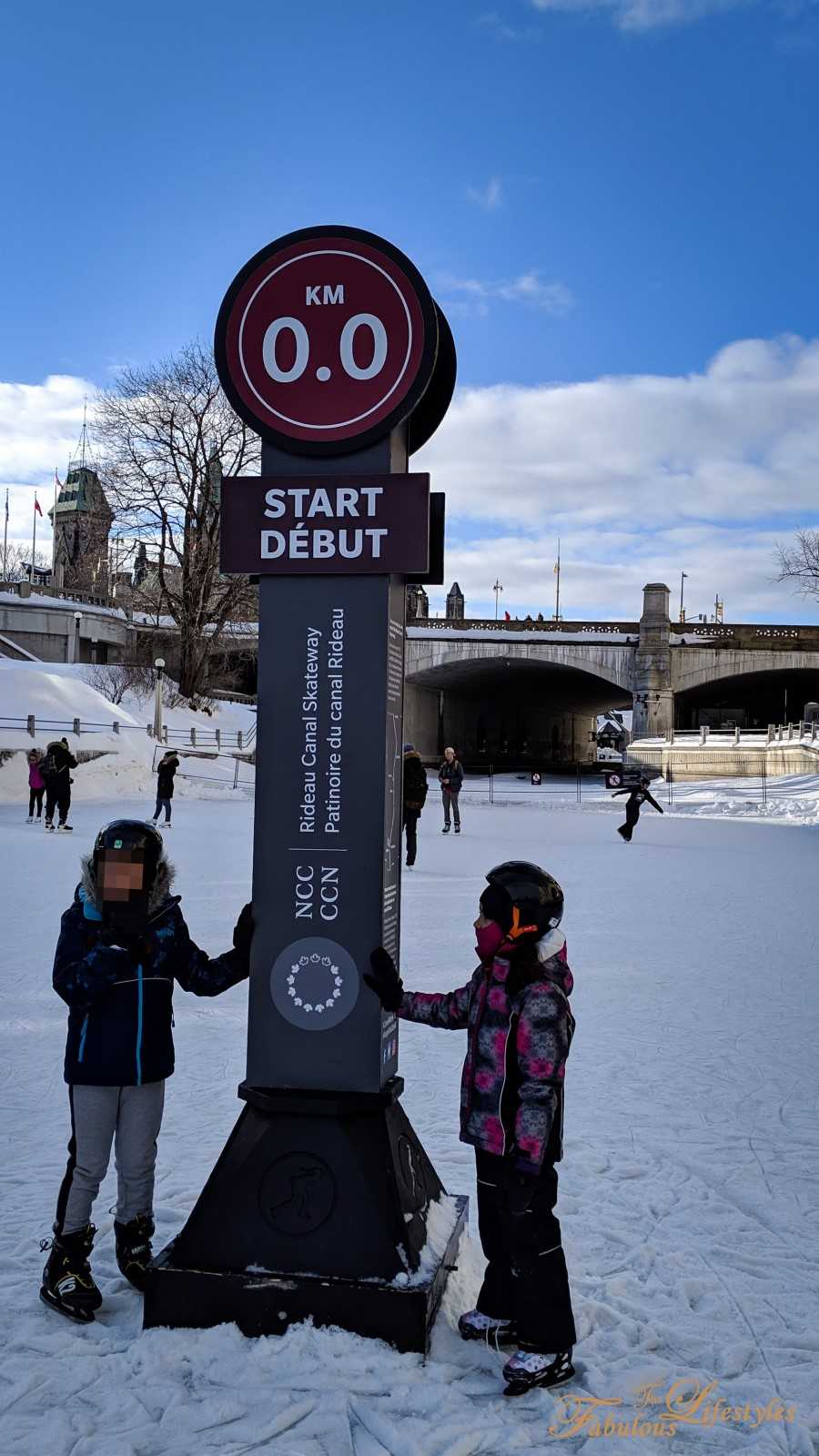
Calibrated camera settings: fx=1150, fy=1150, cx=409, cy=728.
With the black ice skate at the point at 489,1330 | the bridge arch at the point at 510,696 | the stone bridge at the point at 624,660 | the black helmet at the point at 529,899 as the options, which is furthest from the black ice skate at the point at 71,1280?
the stone bridge at the point at 624,660

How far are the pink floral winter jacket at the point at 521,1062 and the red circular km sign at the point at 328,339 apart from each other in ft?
5.51

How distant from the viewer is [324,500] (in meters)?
3.56

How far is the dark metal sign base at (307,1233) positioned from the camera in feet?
10.5

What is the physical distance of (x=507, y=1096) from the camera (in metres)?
3.12

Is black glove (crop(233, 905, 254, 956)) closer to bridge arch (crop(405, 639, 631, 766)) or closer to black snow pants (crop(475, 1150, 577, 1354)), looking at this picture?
black snow pants (crop(475, 1150, 577, 1354))

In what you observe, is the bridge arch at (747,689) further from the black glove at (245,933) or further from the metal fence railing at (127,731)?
the black glove at (245,933)

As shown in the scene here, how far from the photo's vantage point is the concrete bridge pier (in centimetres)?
5094

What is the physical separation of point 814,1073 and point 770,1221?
1.95m

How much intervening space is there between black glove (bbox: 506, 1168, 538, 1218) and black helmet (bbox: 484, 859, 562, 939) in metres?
0.65

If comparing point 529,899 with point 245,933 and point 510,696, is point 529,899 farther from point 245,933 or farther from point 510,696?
point 510,696

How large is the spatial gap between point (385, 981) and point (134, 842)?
2.73 ft

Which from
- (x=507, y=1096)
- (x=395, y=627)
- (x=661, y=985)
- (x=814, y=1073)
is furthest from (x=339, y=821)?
(x=661, y=985)

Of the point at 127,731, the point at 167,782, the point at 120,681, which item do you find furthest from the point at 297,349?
the point at 120,681

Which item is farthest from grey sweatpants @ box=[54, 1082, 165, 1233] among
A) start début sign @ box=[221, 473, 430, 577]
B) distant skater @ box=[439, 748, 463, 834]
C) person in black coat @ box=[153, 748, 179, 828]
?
distant skater @ box=[439, 748, 463, 834]
